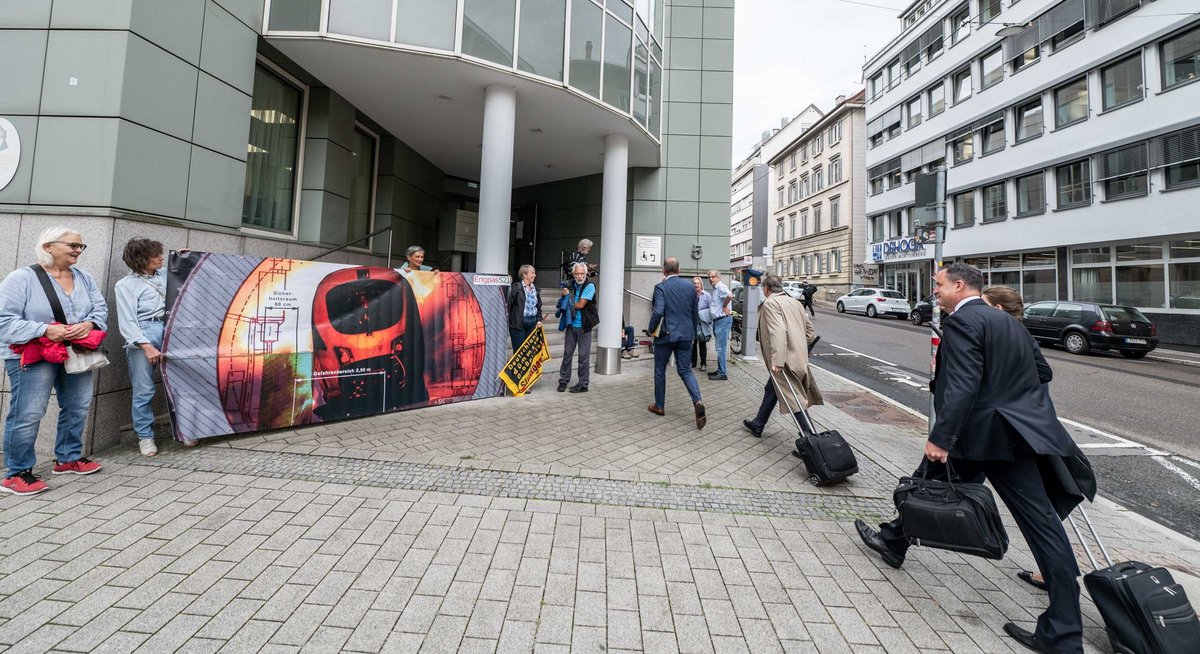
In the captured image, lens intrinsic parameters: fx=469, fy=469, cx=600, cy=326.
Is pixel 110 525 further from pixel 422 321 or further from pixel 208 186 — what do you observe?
pixel 208 186

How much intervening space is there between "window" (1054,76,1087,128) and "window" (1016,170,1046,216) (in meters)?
2.27

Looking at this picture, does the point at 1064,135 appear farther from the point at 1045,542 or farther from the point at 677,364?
the point at 1045,542

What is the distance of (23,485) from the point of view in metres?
3.35

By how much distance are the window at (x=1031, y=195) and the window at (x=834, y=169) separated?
1653 centimetres

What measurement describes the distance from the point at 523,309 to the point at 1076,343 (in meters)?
16.6

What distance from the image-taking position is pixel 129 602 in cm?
229

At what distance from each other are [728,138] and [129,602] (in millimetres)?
12885

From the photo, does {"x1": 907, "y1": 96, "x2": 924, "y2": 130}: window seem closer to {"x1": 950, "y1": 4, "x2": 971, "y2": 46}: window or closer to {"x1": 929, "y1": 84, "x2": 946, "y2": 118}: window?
{"x1": 929, "y1": 84, "x2": 946, "y2": 118}: window

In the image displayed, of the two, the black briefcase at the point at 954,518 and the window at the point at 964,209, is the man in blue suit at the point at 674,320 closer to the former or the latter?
the black briefcase at the point at 954,518

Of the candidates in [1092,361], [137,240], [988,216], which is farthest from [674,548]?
[988,216]

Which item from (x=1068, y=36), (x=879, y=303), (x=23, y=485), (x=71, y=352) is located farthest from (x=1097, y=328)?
(x=23, y=485)

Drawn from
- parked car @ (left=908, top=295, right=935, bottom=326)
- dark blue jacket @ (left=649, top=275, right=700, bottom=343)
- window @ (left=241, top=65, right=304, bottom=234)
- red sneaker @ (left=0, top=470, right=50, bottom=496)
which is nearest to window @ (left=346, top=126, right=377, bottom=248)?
window @ (left=241, top=65, right=304, bottom=234)

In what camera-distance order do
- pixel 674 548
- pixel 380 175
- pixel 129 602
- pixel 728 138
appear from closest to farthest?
pixel 129 602, pixel 674 548, pixel 380 175, pixel 728 138

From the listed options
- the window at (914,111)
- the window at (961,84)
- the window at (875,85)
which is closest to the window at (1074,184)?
the window at (961,84)
